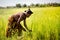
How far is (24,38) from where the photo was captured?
5.45ft

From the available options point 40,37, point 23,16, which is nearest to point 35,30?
point 40,37

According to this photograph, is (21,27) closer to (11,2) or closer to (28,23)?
(28,23)

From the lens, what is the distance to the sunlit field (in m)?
1.66

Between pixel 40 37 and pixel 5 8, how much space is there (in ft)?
1.69

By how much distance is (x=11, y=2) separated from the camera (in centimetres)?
172

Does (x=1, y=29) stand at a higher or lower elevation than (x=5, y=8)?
lower

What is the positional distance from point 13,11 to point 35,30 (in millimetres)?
325

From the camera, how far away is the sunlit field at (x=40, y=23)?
166cm

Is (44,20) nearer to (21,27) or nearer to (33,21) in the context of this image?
(33,21)

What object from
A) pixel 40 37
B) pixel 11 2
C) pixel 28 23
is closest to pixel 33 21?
pixel 28 23

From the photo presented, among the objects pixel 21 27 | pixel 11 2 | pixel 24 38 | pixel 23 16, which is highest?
pixel 11 2

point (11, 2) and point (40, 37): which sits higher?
point (11, 2)

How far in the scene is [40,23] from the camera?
1682mm

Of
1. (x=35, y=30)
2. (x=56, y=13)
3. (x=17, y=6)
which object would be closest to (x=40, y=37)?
(x=35, y=30)
